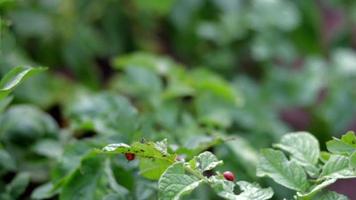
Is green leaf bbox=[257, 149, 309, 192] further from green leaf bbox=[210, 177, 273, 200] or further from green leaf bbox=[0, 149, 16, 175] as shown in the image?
green leaf bbox=[0, 149, 16, 175]

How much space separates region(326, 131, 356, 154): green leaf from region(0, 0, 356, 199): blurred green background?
39 cm

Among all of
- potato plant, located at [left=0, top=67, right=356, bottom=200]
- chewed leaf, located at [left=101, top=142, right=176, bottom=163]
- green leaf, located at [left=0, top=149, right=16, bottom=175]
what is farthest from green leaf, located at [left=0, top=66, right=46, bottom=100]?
green leaf, located at [left=0, top=149, right=16, bottom=175]

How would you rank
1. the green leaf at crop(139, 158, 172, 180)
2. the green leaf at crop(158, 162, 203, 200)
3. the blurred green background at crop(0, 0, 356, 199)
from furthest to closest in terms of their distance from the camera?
1. the blurred green background at crop(0, 0, 356, 199)
2. the green leaf at crop(139, 158, 172, 180)
3. the green leaf at crop(158, 162, 203, 200)

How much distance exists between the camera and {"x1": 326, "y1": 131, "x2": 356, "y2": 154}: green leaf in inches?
33.8

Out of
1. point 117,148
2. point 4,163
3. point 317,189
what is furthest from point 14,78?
point 317,189

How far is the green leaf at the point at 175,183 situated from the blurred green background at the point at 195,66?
426 millimetres

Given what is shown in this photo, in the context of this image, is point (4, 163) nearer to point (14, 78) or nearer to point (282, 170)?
point (14, 78)

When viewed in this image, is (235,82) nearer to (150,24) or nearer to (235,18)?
(235,18)

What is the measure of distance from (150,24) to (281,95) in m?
0.42

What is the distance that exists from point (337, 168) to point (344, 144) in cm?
3

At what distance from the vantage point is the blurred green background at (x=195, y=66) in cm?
141

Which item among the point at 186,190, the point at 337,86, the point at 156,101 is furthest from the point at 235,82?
the point at 186,190

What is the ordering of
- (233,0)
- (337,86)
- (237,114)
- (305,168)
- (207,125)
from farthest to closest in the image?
(233,0) < (337,86) < (237,114) < (207,125) < (305,168)

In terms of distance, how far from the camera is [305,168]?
0.93 metres
